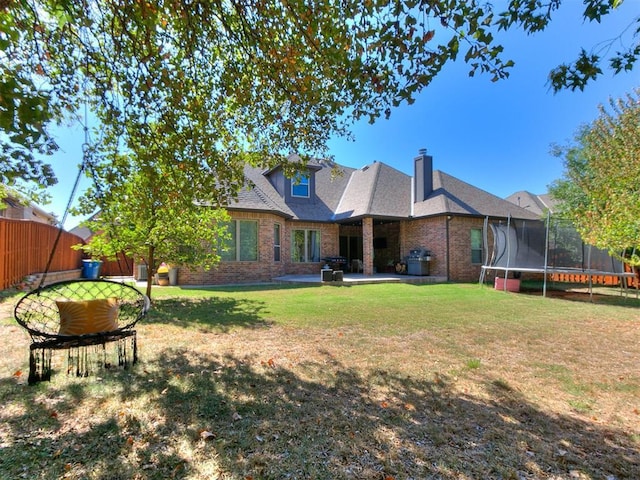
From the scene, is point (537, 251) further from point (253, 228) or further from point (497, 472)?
point (497, 472)

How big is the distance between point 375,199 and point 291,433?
1466 centimetres

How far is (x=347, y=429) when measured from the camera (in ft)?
8.91

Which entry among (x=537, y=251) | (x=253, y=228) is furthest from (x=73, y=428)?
(x=537, y=251)

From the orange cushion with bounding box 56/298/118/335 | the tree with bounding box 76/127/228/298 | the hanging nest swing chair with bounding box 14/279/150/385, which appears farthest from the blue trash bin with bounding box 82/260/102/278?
the orange cushion with bounding box 56/298/118/335

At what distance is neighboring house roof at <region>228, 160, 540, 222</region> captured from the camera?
1552 centimetres

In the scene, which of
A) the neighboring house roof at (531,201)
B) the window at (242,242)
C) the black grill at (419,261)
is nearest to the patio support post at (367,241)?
the black grill at (419,261)

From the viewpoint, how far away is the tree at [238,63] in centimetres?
330

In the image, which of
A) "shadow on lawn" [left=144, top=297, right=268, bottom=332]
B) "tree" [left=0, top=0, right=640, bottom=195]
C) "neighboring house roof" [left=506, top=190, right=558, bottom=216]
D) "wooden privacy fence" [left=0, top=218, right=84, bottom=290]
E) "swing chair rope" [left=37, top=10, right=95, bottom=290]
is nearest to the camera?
"tree" [left=0, top=0, right=640, bottom=195]

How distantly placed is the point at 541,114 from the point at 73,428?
20332mm

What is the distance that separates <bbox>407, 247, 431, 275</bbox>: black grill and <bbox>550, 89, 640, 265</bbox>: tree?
590 cm

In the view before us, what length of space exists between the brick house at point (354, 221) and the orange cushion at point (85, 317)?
9.19 m

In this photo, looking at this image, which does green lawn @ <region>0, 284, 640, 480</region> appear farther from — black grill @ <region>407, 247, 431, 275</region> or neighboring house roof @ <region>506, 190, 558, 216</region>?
neighboring house roof @ <region>506, 190, 558, 216</region>

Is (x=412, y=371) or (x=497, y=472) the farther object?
(x=412, y=371)

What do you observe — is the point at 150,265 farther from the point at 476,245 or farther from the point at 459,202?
the point at 476,245
